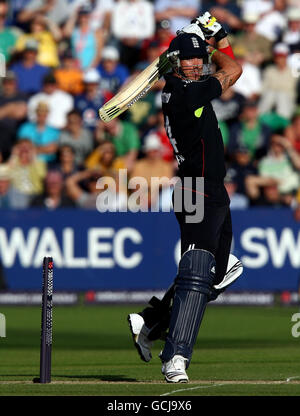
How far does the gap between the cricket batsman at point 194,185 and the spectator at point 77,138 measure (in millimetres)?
10486

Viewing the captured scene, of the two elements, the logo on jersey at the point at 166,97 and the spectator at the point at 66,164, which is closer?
the logo on jersey at the point at 166,97

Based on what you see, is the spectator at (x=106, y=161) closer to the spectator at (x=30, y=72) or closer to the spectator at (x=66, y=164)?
the spectator at (x=66, y=164)

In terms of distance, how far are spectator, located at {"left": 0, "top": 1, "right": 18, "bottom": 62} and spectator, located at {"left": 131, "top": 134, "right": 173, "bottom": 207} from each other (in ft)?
12.7

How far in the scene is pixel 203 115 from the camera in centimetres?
858

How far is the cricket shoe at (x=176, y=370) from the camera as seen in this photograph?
825cm

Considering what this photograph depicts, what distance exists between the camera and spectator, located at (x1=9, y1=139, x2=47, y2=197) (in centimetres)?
1864

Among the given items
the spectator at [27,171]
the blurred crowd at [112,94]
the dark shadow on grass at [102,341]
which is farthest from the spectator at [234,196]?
the dark shadow on grass at [102,341]

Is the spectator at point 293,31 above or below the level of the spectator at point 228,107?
above

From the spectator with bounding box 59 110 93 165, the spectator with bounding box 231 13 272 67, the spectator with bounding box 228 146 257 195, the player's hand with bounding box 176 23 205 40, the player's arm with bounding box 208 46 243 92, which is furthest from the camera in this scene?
the spectator with bounding box 231 13 272 67

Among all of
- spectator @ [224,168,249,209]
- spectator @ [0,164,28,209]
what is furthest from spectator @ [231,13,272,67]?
spectator @ [0,164,28,209]

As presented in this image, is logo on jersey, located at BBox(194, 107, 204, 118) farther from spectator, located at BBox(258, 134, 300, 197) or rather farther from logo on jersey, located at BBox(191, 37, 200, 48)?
spectator, located at BBox(258, 134, 300, 197)

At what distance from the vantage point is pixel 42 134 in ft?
64.4

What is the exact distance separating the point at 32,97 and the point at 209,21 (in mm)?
11537
